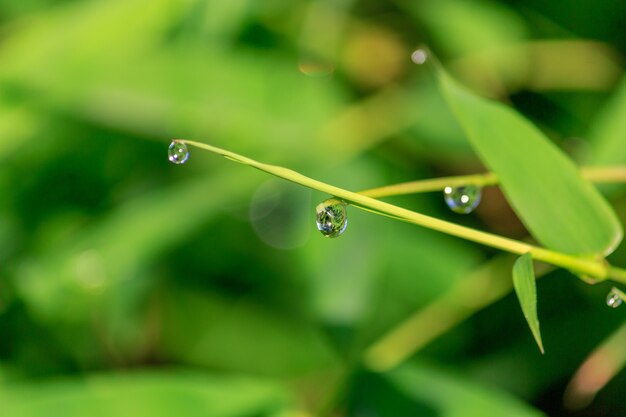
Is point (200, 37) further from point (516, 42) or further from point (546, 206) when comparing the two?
point (546, 206)

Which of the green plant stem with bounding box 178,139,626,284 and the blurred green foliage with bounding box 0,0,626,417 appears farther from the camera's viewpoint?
the blurred green foliage with bounding box 0,0,626,417

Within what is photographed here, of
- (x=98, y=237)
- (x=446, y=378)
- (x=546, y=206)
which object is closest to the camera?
(x=546, y=206)

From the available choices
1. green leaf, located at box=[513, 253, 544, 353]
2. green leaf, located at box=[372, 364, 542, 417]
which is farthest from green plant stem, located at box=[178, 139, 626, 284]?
green leaf, located at box=[372, 364, 542, 417]

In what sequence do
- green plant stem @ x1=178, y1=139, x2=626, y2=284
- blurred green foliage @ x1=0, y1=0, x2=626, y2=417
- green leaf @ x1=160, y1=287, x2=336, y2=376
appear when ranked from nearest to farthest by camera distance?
1. green plant stem @ x1=178, y1=139, x2=626, y2=284
2. blurred green foliage @ x1=0, y1=0, x2=626, y2=417
3. green leaf @ x1=160, y1=287, x2=336, y2=376

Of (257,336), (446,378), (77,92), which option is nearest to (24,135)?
(77,92)

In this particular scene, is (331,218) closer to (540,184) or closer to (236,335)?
(540,184)

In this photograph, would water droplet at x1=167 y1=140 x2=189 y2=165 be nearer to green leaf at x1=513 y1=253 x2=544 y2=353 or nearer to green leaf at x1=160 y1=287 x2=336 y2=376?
green leaf at x1=513 y1=253 x2=544 y2=353
